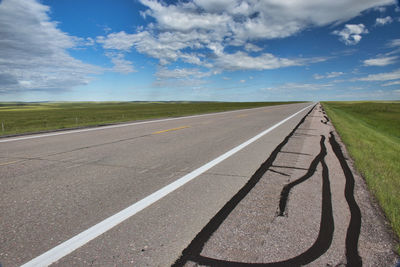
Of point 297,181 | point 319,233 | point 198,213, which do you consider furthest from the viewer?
point 297,181

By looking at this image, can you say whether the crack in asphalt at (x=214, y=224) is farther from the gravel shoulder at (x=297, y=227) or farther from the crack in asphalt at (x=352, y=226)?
the crack in asphalt at (x=352, y=226)

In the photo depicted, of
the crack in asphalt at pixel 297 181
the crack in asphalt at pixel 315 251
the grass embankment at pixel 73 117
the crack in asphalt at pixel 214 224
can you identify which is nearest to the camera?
the crack in asphalt at pixel 315 251

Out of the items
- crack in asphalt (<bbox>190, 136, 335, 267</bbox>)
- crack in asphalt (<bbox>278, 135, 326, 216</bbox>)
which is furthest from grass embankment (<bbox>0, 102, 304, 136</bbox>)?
crack in asphalt (<bbox>190, 136, 335, 267</bbox>)

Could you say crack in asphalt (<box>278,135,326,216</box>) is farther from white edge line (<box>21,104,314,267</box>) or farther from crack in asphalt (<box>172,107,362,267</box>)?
white edge line (<box>21,104,314,267</box>)

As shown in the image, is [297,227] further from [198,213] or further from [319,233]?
[198,213]

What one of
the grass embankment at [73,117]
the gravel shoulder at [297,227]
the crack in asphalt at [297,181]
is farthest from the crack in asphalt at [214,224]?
the grass embankment at [73,117]

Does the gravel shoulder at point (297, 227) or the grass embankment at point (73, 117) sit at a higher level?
the gravel shoulder at point (297, 227)

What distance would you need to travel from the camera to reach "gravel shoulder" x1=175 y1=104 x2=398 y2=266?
228cm

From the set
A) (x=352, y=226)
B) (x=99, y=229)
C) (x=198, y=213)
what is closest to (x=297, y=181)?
(x=352, y=226)

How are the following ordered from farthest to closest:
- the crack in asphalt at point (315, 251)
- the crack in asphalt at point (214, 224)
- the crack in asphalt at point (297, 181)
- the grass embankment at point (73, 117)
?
the grass embankment at point (73, 117) < the crack in asphalt at point (297, 181) < the crack in asphalt at point (214, 224) < the crack in asphalt at point (315, 251)

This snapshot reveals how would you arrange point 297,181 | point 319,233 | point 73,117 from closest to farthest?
point 319,233, point 297,181, point 73,117

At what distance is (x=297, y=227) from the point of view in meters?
2.84

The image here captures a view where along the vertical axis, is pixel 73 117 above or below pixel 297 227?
below

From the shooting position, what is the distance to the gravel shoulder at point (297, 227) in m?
2.28
